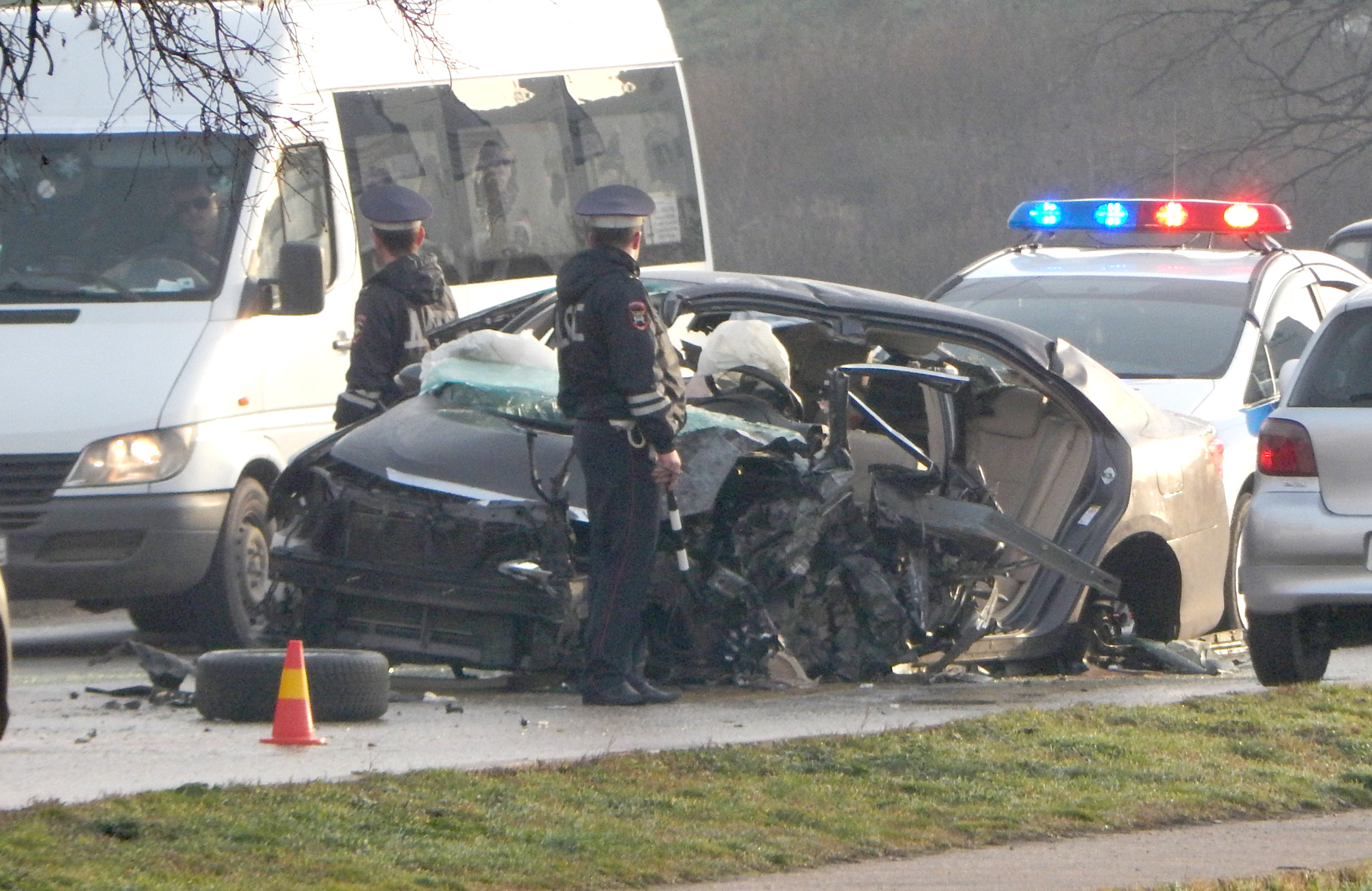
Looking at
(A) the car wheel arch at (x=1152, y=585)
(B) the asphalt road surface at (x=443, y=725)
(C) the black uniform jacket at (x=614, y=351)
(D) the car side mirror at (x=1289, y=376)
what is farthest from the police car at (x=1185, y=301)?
(C) the black uniform jacket at (x=614, y=351)

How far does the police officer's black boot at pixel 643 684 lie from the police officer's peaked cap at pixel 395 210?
7.59 ft

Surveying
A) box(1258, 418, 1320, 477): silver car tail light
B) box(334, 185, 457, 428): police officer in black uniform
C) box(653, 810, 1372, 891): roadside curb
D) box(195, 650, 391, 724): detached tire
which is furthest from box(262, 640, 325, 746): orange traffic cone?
box(1258, 418, 1320, 477): silver car tail light

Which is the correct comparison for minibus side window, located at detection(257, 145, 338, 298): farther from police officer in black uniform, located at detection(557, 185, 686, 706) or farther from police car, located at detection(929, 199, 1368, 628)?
police car, located at detection(929, 199, 1368, 628)

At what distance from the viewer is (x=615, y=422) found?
712cm

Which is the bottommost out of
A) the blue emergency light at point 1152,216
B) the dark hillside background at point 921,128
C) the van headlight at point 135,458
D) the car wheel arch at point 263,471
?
the car wheel arch at point 263,471

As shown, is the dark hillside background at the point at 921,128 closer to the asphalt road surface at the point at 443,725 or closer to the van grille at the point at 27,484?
the van grille at the point at 27,484

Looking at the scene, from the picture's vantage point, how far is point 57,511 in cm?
864

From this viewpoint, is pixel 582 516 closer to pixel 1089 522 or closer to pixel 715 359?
pixel 715 359

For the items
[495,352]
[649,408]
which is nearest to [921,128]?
[495,352]

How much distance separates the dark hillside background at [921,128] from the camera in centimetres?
3809

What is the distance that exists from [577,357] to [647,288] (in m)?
0.82

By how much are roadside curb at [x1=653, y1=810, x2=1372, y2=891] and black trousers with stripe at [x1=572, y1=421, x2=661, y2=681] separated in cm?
202

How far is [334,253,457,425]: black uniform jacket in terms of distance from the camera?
28.6 ft

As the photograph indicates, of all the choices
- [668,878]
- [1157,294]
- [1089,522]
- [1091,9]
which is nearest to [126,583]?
[1089,522]
